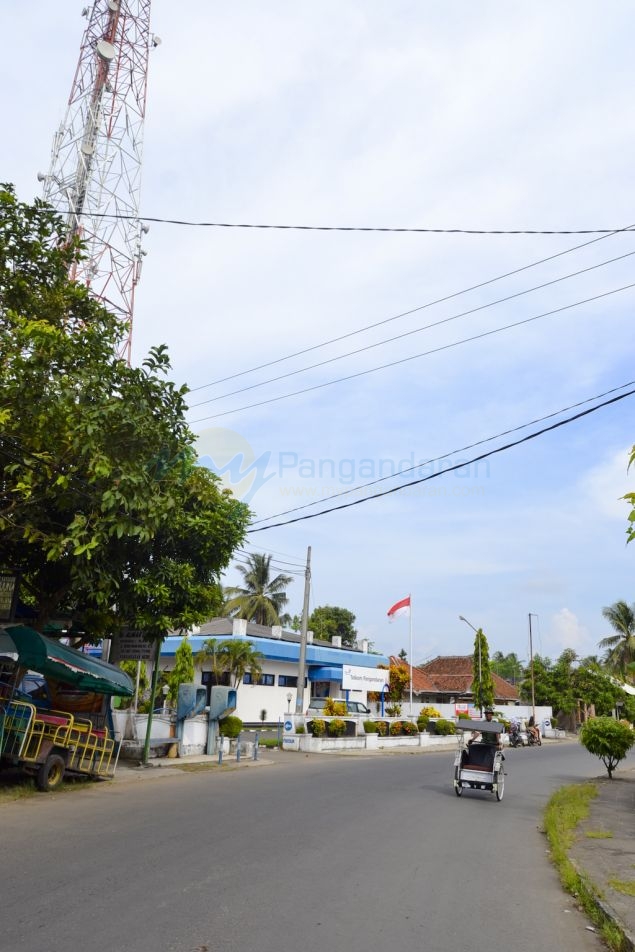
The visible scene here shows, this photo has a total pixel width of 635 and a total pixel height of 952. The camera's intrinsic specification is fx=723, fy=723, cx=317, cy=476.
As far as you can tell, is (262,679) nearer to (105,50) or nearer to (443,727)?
(443,727)

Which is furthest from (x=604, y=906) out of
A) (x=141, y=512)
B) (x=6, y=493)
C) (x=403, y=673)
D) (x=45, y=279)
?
(x=403, y=673)

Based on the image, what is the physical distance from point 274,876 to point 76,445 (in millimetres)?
6671

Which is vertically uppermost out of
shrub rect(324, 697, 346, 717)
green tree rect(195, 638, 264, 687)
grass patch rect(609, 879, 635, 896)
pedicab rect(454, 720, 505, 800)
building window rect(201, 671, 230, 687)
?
green tree rect(195, 638, 264, 687)

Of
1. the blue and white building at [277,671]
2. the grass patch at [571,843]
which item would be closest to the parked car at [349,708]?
the blue and white building at [277,671]

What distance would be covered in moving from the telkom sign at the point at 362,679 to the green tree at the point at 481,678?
25.3 ft

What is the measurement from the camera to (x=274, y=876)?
25.1ft

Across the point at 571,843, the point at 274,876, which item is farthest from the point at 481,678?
the point at 274,876

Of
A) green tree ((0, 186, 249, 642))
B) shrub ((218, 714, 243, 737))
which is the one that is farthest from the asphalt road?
shrub ((218, 714, 243, 737))

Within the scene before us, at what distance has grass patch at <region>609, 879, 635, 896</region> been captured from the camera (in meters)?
7.11

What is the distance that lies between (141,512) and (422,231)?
24.5 ft

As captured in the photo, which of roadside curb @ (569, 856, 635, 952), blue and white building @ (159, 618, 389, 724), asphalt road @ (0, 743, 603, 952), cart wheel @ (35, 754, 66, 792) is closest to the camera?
roadside curb @ (569, 856, 635, 952)

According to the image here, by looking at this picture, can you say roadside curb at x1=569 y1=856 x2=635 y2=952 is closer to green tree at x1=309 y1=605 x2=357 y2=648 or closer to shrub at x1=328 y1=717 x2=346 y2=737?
shrub at x1=328 y1=717 x2=346 y2=737

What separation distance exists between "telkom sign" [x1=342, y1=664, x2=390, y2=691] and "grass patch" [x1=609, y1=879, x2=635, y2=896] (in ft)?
94.3

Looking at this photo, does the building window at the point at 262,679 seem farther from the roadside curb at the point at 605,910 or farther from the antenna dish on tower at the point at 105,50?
the roadside curb at the point at 605,910
